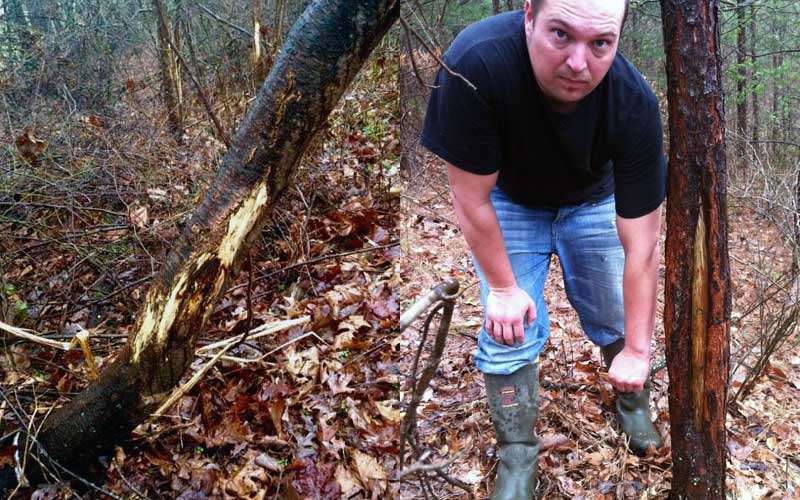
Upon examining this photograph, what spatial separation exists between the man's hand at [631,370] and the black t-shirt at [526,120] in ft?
1.83

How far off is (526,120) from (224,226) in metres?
1.22

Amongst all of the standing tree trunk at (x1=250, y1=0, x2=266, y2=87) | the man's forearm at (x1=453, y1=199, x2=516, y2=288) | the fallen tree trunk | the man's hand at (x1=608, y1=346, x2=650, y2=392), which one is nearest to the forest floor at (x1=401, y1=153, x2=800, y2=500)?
the man's forearm at (x1=453, y1=199, x2=516, y2=288)

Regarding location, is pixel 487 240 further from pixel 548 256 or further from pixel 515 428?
pixel 515 428

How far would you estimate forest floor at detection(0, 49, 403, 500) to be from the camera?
8.45 ft

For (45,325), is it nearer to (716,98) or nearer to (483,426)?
(483,426)

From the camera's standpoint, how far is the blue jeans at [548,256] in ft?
7.41

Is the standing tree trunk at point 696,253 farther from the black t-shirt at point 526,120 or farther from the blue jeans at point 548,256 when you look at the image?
the blue jeans at point 548,256

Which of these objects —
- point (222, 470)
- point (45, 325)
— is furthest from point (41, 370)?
point (222, 470)

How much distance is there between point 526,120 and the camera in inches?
75.9

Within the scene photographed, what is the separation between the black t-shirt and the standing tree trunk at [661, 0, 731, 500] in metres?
0.18

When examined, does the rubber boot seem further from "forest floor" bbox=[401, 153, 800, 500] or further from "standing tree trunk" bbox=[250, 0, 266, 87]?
"standing tree trunk" bbox=[250, 0, 266, 87]

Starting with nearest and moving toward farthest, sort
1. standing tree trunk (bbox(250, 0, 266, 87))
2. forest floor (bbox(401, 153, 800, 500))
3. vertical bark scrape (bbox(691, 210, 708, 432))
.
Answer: vertical bark scrape (bbox(691, 210, 708, 432))
forest floor (bbox(401, 153, 800, 500))
standing tree trunk (bbox(250, 0, 266, 87))

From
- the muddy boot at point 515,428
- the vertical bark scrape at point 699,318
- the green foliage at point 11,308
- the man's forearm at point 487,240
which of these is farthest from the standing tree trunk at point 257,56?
the vertical bark scrape at point 699,318

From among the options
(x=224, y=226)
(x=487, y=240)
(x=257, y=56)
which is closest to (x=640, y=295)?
(x=487, y=240)
